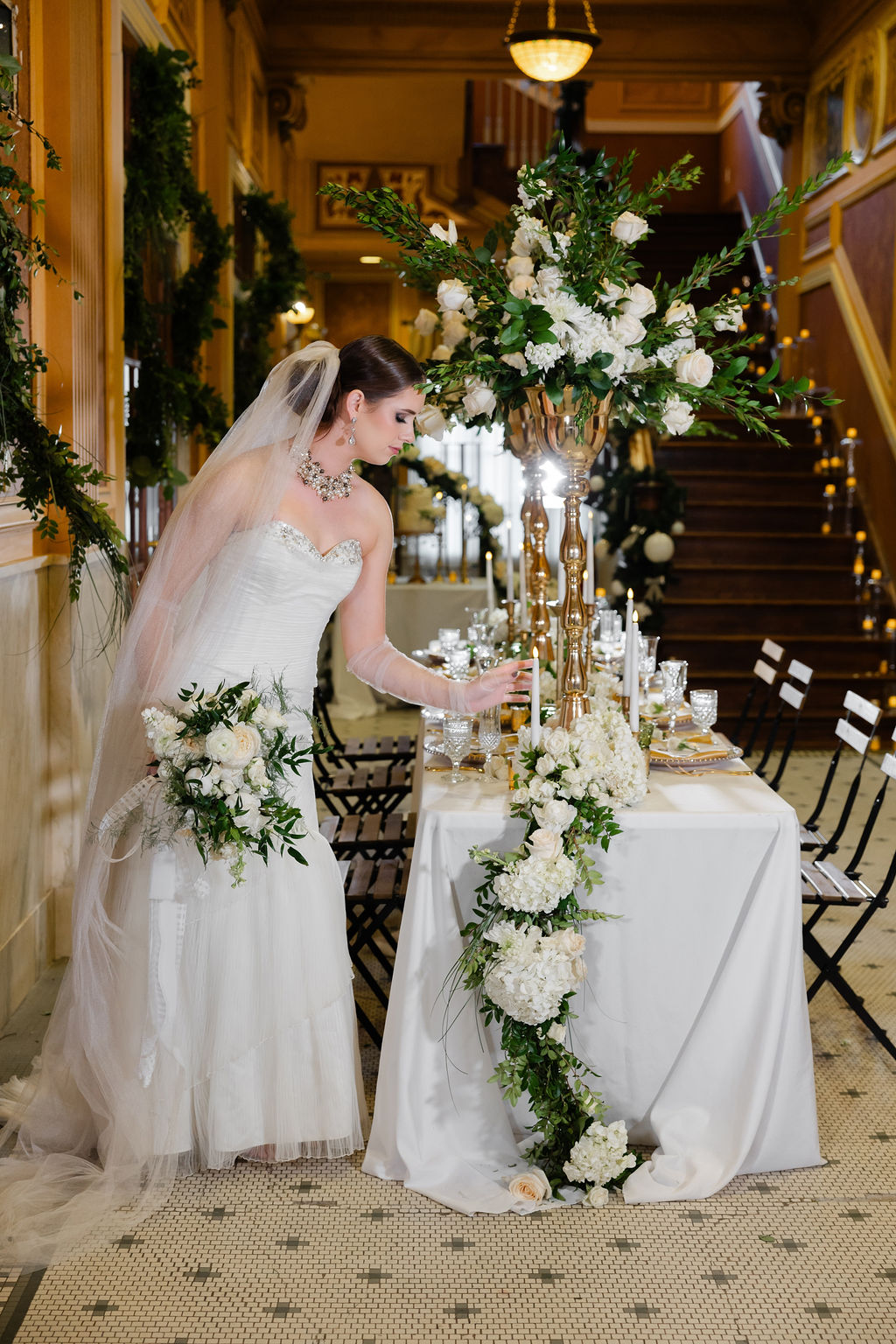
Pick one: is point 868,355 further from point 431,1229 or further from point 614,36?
point 431,1229

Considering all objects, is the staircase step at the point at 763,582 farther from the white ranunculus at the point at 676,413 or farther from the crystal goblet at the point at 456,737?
the crystal goblet at the point at 456,737

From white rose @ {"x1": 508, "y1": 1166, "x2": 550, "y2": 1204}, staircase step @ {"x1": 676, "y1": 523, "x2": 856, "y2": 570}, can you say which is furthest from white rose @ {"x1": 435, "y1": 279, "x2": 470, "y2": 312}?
staircase step @ {"x1": 676, "y1": 523, "x2": 856, "y2": 570}

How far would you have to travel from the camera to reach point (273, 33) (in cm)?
989

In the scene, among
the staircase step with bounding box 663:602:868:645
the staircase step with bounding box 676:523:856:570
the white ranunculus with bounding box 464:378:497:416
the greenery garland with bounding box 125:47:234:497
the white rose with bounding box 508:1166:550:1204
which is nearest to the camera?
the white rose with bounding box 508:1166:550:1204

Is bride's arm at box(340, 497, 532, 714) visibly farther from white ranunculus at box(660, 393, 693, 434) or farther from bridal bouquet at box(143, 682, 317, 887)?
white ranunculus at box(660, 393, 693, 434)

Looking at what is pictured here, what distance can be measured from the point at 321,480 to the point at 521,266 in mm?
742

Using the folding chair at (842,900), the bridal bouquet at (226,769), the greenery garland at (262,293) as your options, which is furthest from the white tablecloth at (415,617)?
the bridal bouquet at (226,769)

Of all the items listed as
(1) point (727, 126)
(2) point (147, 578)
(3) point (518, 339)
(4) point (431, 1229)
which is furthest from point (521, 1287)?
(1) point (727, 126)

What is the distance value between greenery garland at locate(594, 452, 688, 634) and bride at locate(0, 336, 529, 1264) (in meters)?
5.74

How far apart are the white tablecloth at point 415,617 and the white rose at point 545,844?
6052 millimetres

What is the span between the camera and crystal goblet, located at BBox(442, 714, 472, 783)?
3.31m

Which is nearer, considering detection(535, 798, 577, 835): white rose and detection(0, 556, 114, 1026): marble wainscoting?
detection(535, 798, 577, 835): white rose

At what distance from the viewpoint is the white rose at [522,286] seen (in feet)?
10.1

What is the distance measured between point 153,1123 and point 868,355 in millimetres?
7935
